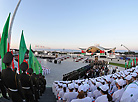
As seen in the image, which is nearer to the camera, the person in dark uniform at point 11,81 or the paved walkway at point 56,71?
the person in dark uniform at point 11,81

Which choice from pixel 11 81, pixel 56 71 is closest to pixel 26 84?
pixel 11 81

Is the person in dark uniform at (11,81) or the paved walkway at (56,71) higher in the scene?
the person in dark uniform at (11,81)

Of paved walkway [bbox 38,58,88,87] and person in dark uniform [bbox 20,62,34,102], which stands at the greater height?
person in dark uniform [bbox 20,62,34,102]

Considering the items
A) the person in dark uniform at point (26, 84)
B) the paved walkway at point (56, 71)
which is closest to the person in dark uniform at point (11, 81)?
the person in dark uniform at point (26, 84)

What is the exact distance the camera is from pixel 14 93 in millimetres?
2732

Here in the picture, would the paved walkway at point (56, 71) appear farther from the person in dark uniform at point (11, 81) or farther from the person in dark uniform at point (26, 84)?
the person in dark uniform at point (11, 81)

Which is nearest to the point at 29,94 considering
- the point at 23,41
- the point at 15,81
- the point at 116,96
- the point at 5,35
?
the point at 15,81

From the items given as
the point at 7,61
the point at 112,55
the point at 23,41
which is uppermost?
the point at 23,41

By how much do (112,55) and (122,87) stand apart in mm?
53067

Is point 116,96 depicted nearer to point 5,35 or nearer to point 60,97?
point 60,97

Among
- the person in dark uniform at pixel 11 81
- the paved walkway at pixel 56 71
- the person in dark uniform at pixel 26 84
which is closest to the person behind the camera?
the person in dark uniform at pixel 11 81

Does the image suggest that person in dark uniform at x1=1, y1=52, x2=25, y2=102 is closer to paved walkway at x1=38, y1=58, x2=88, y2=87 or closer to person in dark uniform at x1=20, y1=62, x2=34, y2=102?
person in dark uniform at x1=20, y1=62, x2=34, y2=102

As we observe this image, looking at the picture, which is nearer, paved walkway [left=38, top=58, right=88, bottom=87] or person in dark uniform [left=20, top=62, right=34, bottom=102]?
person in dark uniform [left=20, top=62, right=34, bottom=102]

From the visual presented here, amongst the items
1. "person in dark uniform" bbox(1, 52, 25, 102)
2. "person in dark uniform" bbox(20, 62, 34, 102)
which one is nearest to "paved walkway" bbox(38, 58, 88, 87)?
"person in dark uniform" bbox(20, 62, 34, 102)
